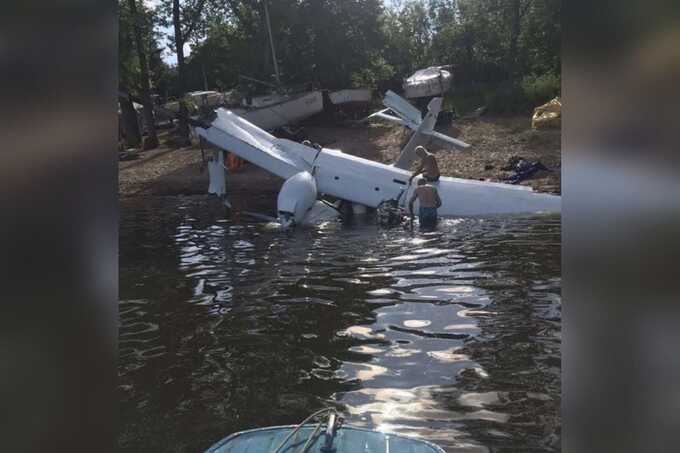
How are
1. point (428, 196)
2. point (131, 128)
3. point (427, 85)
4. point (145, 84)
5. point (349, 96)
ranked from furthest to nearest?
point (427, 85)
point (349, 96)
point (131, 128)
point (145, 84)
point (428, 196)

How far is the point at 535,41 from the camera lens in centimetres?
3706

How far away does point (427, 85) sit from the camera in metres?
35.7

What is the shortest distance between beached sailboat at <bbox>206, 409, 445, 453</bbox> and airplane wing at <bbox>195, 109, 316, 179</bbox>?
47.5 ft

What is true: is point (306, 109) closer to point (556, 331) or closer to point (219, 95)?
point (219, 95)

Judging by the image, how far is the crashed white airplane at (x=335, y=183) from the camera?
16.8m

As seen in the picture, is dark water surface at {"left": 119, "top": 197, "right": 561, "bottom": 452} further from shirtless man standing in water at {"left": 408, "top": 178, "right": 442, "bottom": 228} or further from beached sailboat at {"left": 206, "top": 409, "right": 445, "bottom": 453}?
shirtless man standing in water at {"left": 408, "top": 178, "right": 442, "bottom": 228}

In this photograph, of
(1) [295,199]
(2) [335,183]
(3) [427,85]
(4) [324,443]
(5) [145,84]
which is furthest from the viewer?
(3) [427,85]

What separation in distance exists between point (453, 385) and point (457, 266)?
16.8ft

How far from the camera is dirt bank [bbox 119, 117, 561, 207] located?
23984 millimetres

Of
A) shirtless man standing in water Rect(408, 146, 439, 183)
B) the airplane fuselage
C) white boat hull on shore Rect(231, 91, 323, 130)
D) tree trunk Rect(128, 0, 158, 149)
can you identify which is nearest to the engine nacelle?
the airplane fuselage

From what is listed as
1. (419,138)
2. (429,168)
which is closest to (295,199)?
(429,168)

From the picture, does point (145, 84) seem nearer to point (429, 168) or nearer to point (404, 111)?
point (404, 111)

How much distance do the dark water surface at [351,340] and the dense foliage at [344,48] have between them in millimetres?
22960

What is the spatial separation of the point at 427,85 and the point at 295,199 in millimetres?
21561
